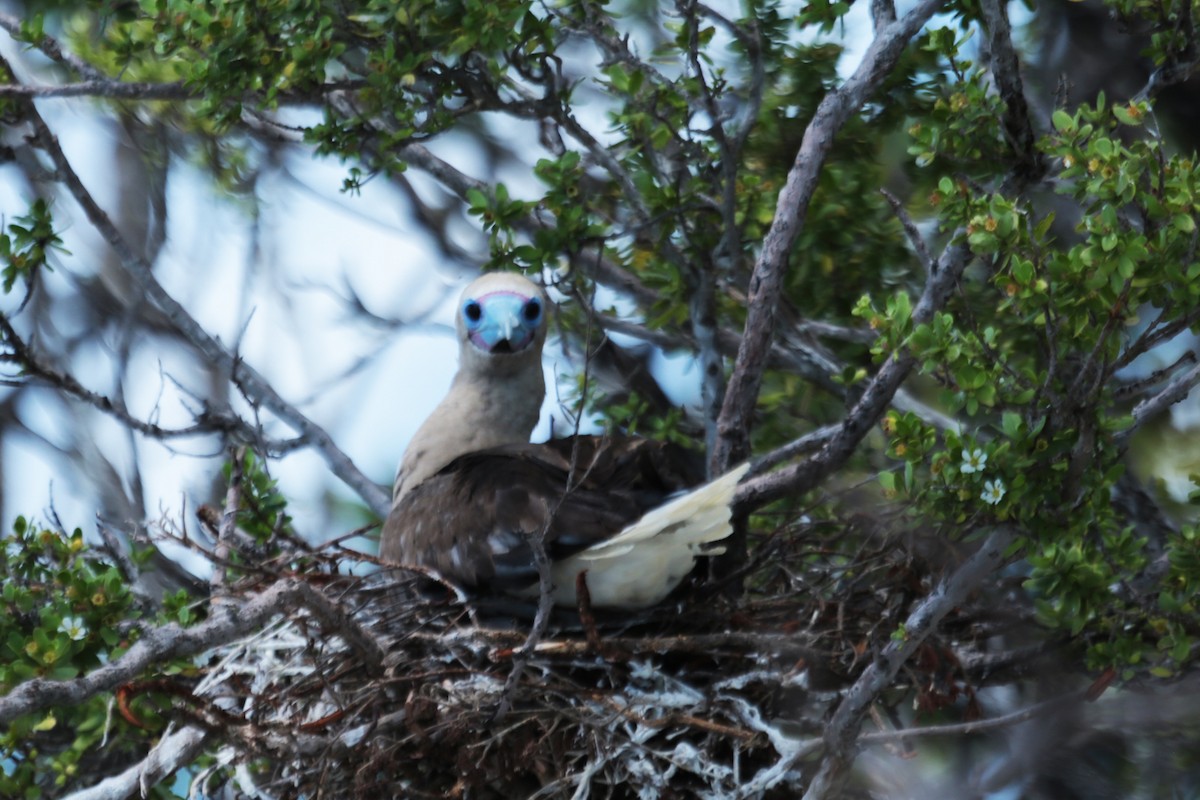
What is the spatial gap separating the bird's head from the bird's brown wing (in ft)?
2.19

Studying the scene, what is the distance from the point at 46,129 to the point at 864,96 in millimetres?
2565

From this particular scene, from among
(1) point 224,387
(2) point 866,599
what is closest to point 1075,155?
(2) point 866,599

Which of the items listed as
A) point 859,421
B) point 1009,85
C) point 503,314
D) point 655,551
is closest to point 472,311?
point 503,314

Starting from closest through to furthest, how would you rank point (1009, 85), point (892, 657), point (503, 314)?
point (892, 657)
point (1009, 85)
point (503, 314)

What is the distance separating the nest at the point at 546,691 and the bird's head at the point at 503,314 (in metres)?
1.07

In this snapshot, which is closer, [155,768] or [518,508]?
[155,768]

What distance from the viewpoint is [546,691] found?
3820 mm

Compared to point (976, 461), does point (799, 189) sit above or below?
above

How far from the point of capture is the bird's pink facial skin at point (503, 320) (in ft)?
16.3

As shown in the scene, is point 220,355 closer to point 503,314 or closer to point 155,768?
point 503,314

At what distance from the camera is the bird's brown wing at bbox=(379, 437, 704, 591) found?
3.86 metres

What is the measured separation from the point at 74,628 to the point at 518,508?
45.6 inches

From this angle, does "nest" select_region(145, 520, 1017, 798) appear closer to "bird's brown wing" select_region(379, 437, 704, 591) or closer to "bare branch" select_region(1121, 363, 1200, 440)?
"bird's brown wing" select_region(379, 437, 704, 591)

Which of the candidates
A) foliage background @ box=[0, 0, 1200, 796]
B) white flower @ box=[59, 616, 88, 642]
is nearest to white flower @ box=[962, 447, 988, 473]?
foliage background @ box=[0, 0, 1200, 796]
